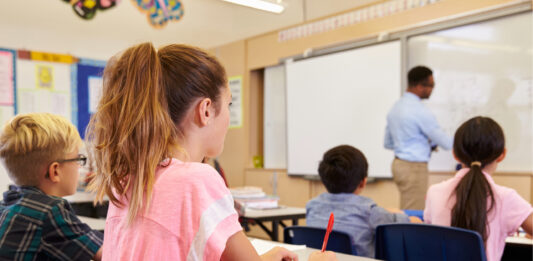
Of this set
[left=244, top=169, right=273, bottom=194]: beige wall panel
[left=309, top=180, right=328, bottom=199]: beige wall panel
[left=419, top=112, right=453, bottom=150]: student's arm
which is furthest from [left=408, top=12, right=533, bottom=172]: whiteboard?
[left=244, top=169, right=273, bottom=194]: beige wall panel

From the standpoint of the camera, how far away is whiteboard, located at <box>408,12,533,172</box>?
3393 mm

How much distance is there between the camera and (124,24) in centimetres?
556

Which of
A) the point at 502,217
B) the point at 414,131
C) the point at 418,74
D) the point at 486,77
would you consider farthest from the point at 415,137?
the point at 502,217

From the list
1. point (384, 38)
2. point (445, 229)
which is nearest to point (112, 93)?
point (445, 229)

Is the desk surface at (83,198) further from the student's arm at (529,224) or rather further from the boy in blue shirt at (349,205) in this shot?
the student's arm at (529,224)

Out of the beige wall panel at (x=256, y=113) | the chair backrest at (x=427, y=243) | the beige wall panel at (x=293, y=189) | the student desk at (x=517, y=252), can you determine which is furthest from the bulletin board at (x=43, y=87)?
the student desk at (x=517, y=252)

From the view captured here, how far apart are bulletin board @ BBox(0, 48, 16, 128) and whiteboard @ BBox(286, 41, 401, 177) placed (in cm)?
277

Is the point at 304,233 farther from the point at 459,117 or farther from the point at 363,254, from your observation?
the point at 459,117

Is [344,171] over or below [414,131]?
below

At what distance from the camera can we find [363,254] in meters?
1.95

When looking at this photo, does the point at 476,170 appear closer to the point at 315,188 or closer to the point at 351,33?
the point at 351,33

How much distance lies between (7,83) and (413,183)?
3998 mm

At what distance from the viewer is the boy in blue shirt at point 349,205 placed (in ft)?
6.45

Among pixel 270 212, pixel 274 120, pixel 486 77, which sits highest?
pixel 486 77
